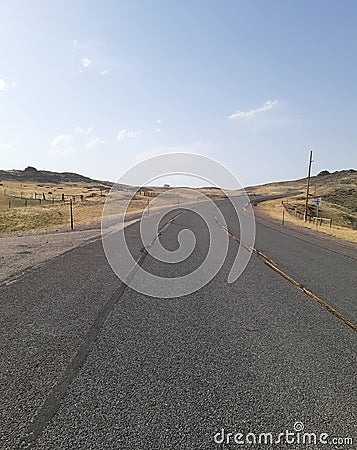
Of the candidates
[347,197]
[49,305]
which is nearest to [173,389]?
[49,305]

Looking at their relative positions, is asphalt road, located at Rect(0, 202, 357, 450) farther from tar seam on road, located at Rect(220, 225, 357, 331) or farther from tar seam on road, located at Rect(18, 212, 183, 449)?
tar seam on road, located at Rect(220, 225, 357, 331)

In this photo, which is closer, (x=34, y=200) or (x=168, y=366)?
(x=168, y=366)

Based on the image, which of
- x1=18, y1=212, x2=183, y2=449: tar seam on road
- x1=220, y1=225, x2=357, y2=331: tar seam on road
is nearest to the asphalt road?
x1=18, y1=212, x2=183, y2=449: tar seam on road

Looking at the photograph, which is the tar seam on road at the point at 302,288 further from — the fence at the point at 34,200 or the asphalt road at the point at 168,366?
the fence at the point at 34,200

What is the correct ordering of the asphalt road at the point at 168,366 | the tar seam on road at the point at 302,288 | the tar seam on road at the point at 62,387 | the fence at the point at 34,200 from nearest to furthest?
the tar seam on road at the point at 62,387 → the asphalt road at the point at 168,366 → the tar seam on road at the point at 302,288 → the fence at the point at 34,200

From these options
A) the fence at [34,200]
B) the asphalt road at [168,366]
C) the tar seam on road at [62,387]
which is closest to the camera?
the tar seam on road at [62,387]

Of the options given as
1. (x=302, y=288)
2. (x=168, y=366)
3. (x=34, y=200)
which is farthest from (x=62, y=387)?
(x=34, y=200)

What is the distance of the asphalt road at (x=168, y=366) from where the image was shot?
3182 millimetres

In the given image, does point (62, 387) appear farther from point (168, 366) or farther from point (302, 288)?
point (302, 288)

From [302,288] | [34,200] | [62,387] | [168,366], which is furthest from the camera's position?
[34,200]

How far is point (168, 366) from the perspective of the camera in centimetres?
439

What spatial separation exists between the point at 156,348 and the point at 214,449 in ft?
6.90

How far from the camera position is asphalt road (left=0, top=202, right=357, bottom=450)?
3.18 metres

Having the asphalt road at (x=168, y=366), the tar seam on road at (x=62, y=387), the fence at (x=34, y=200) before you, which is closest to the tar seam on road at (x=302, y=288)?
the asphalt road at (x=168, y=366)
